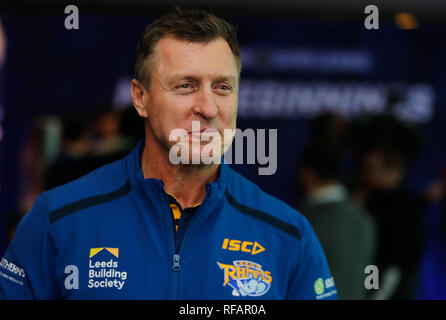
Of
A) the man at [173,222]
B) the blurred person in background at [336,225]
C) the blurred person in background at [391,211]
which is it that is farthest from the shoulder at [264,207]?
the blurred person in background at [391,211]

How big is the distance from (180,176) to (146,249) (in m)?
0.22

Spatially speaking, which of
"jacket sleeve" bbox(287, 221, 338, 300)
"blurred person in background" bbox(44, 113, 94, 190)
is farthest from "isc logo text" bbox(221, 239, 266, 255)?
"blurred person in background" bbox(44, 113, 94, 190)

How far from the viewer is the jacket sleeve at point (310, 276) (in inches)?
65.7

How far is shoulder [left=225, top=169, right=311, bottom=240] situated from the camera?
1.70 metres

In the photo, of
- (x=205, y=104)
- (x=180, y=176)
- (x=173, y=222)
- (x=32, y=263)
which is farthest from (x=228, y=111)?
(x=32, y=263)

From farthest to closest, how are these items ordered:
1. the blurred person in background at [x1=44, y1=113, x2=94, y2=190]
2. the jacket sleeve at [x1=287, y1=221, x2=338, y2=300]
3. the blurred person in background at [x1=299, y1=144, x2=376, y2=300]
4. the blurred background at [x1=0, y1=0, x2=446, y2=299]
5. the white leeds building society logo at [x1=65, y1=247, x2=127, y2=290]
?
the blurred background at [x1=0, y1=0, x2=446, y2=299] → the blurred person in background at [x1=44, y1=113, x2=94, y2=190] → the blurred person in background at [x1=299, y1=144, x2=376, y2=300] → the jacket sleeve at [x1=287, y1=221, x2=338, y2=300] → the white leeds building society logo at [x1=65, y1=247, x2=127, y2=290]

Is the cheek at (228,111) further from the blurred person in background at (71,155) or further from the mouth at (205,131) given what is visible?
the blurred person in background at (71,155)

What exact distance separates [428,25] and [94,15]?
92.0 inches

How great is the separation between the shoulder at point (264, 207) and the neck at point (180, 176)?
0.07 m

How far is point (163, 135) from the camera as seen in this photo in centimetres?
166

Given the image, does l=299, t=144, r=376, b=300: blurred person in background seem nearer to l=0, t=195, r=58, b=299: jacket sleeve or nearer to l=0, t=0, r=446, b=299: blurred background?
l=0, t=0, r=446, b=299: blurred background

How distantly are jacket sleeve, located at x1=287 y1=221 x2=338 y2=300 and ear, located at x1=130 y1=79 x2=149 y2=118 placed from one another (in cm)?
54

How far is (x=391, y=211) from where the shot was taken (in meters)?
3.11
